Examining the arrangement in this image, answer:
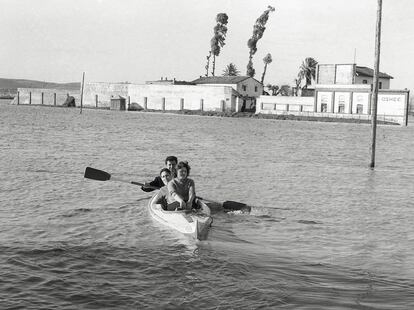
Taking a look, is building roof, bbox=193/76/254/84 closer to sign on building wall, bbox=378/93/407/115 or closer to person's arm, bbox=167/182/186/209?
sign on building wall, bbox=378/93/407/115

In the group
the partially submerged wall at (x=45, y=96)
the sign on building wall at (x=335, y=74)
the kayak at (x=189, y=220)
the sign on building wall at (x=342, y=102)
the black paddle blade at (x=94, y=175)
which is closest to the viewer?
the kayak at (x=189, y=220)

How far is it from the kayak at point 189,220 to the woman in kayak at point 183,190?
0.85 ft

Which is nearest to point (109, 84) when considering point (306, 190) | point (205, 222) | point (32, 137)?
point (32, 137)

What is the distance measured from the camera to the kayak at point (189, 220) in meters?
11.6

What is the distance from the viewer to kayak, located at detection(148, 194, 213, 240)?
11625 mm

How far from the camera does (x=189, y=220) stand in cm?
1184

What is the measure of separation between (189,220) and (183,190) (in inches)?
43.0

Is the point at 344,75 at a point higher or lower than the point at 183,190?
higher

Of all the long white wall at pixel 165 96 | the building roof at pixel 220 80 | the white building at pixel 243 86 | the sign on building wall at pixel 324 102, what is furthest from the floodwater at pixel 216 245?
the building roof at pixel 220 80

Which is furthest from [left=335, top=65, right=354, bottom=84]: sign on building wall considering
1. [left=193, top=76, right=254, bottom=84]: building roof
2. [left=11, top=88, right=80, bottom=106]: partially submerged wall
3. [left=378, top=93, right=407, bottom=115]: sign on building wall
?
[left=11, top=88, right=80, bottom=106]: partially submerged wall

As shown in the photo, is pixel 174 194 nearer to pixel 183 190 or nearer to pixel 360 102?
pixel 183 190

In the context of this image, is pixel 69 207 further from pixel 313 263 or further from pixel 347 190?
pixel 347 190

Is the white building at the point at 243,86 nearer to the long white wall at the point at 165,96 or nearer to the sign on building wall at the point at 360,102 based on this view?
the long white wall at the point at 165,96

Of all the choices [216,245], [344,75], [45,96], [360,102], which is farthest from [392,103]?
[45,96]
